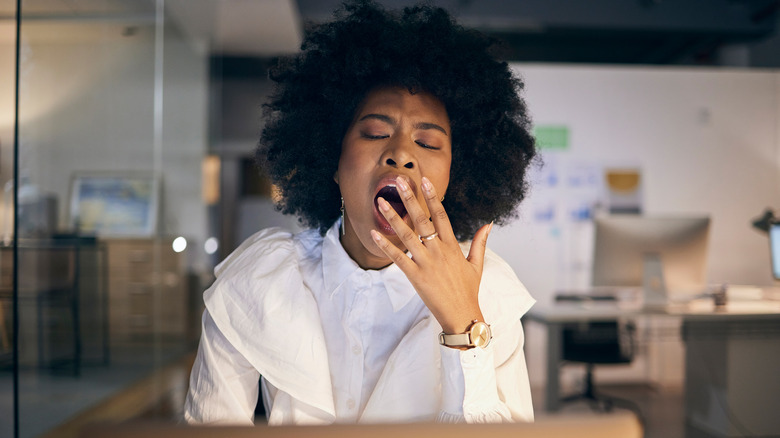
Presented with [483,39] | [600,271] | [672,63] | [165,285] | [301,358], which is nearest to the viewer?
[301,358]

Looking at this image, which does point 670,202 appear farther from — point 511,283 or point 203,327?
point 203,327

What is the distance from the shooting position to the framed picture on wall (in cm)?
297

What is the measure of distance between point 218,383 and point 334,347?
0.68 ft

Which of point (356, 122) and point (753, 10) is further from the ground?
point (753, 10)

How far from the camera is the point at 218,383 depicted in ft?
3.03

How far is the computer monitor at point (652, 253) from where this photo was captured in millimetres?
3256

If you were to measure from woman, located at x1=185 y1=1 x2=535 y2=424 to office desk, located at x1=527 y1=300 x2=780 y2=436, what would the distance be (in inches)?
87.1

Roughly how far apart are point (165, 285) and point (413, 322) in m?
3.81

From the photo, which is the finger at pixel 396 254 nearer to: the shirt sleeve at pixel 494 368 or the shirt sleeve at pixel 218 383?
the shirt sleeve at pixel 494 368

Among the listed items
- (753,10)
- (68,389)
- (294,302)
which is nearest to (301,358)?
(294,302)

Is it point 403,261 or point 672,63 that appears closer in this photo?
point 403,261

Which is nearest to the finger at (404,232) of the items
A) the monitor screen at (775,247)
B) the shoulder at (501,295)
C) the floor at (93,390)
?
the shoulder at (501,295)

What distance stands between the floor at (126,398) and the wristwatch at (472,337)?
4.48 feet

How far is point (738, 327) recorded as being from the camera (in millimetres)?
2912
